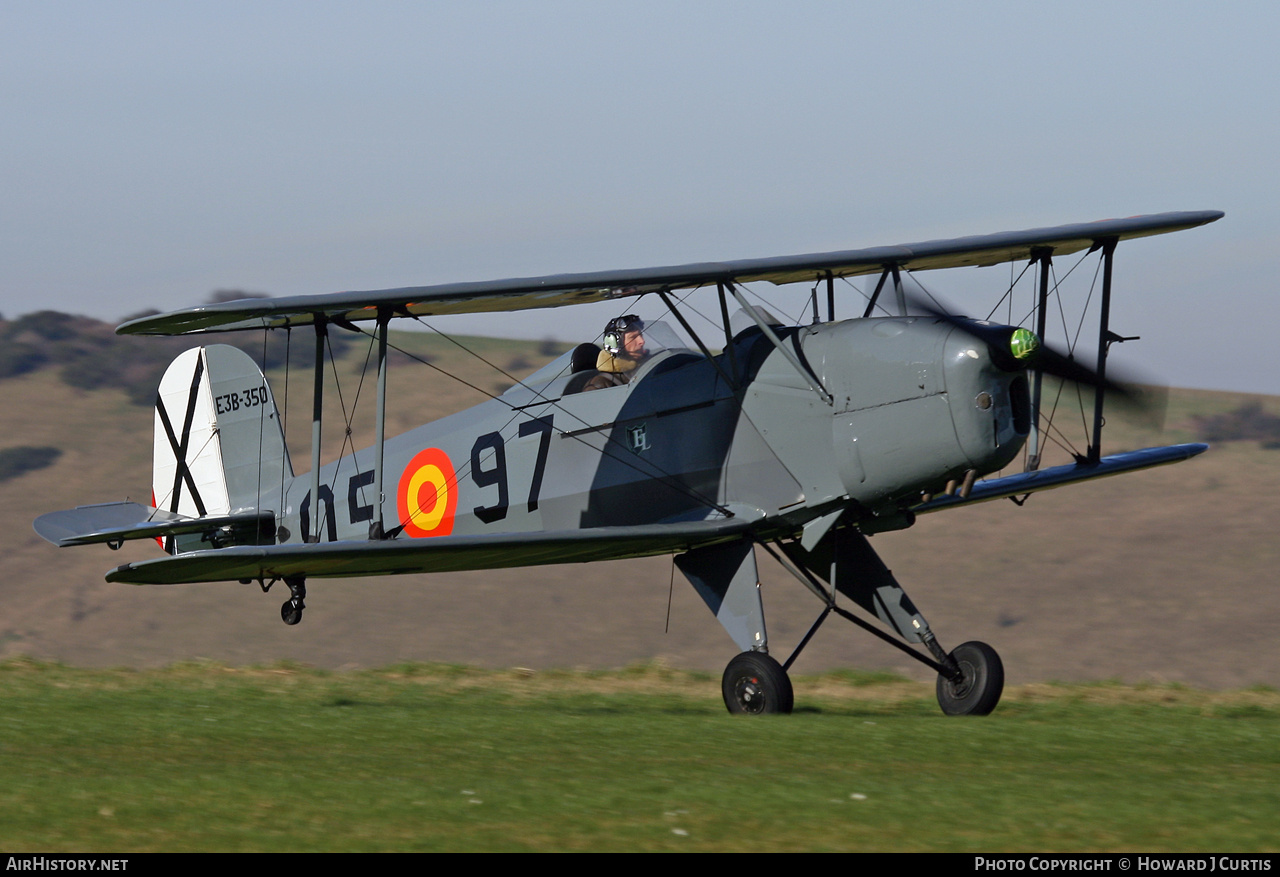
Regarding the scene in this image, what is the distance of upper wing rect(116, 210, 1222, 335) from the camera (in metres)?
9.27

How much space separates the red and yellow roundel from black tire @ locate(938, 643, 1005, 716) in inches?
172

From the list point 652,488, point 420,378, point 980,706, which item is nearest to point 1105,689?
point 980,706

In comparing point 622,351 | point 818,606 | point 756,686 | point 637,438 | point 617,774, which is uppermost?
point 622,351

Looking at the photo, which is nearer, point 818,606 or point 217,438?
point 217,438

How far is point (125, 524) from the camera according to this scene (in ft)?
43.3

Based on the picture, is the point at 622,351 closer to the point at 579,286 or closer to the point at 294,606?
the point at 579,286

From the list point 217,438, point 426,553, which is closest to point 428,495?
point 426,553

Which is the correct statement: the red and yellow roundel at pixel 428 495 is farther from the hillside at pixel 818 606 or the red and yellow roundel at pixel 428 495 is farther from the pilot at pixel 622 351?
the hillside at pixel 818 606

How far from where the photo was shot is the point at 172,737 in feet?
28.2

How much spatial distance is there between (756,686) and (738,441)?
1.75 metres

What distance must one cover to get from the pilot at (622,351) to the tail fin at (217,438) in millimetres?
5166

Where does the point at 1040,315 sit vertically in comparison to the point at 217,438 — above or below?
above

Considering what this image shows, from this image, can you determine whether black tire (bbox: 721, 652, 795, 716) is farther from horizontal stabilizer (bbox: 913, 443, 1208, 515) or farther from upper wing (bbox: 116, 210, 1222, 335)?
upper wing (bbox: 116, 210, 1222, 335)

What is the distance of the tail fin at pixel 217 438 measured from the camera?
14891 millimetres
